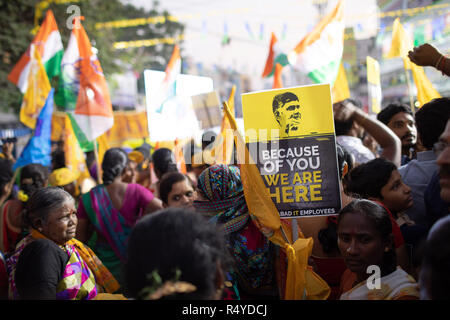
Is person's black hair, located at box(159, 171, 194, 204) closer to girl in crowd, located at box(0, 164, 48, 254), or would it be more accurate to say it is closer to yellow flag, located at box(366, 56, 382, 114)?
girl in crowd, located at box(0, 164, 48, 254)

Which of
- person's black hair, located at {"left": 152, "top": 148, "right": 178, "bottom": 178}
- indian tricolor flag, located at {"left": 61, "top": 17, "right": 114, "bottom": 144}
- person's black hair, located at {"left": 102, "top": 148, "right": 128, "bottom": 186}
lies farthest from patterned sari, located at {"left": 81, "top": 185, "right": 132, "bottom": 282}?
indian tricolor flag, located at {"left": 61, "top": 17, "right": 114, "bottom": 144}

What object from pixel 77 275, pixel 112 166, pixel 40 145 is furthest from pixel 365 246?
pixel 40 145

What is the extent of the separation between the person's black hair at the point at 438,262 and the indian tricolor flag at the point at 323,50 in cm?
359

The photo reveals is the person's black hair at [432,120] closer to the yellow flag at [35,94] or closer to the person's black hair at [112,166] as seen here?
the person's black hair at [112,166]

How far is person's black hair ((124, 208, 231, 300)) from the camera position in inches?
52.2

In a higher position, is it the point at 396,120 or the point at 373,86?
the point at 373,86

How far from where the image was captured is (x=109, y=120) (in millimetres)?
5094

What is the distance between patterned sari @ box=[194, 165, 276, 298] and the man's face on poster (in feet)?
1.30

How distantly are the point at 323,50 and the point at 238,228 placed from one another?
300 cm

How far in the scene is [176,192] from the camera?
11.2 feet

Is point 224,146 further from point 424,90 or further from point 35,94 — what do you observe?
point 35,94
